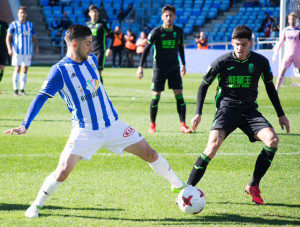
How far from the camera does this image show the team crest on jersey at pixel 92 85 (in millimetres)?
4871

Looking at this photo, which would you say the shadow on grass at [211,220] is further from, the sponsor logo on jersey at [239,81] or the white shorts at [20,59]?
the white shorts at [20,59]

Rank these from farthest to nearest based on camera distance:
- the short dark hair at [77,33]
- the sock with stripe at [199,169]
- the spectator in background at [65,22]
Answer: the spectator in background at [65,22] → the sock with stripe at [199,169] → the short dark hair at [77,33]

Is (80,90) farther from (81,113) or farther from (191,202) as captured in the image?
(191,202)

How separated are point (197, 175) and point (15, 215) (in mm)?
1823

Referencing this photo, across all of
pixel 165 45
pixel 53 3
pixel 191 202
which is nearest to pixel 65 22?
pixel 53 3

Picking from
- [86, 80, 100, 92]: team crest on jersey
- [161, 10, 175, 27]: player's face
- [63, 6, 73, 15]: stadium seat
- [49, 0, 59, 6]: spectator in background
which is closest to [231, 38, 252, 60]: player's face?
[86, 80, 100, 92]: team crest on jersey

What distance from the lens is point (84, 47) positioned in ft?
15.7

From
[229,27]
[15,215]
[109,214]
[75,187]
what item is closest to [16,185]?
[75,187]

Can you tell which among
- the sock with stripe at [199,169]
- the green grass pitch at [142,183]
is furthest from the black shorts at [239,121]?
the green grass pitch at [142,183]

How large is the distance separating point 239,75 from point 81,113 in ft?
6.05

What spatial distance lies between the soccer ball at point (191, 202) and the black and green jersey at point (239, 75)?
3.92ft

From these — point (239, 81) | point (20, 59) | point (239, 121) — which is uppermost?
point (239, 81)

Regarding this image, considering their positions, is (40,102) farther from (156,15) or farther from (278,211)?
(156,15)

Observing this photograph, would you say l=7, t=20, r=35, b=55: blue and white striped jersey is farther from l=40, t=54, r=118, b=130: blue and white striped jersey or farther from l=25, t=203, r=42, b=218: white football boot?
l=25, t=203, r=42, b=218: white football boot
